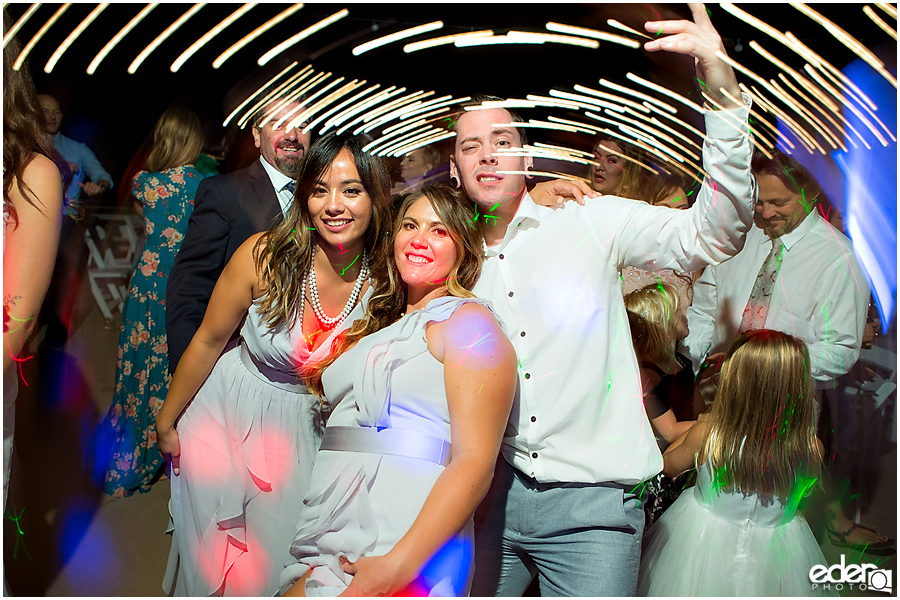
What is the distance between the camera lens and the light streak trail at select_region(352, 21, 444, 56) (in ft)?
3.94

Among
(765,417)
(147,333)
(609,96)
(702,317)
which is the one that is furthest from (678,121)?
(147,333)

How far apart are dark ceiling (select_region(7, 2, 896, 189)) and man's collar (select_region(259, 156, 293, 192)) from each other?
146 mm

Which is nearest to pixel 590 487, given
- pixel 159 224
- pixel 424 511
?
pixel 424 511

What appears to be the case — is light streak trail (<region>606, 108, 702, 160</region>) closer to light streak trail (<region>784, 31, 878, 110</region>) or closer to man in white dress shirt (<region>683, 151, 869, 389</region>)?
man in white dress shirt (<region>683, 151, 869, 389</region>)

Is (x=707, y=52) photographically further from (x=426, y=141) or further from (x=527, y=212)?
(x=426, y=141)

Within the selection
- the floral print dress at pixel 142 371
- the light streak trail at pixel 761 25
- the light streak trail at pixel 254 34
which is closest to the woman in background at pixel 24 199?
the light streak trail at pixel 254 34

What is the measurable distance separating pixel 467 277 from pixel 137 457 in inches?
55.4

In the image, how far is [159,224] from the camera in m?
1.62

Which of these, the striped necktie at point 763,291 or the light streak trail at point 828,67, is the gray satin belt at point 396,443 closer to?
the striped necktie at point 763,291

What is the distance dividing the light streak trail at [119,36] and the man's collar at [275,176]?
1.15 ft

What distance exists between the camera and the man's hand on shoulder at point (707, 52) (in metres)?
0.96

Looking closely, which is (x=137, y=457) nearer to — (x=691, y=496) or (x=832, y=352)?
(x=691, y=496)

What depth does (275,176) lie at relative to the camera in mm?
1389

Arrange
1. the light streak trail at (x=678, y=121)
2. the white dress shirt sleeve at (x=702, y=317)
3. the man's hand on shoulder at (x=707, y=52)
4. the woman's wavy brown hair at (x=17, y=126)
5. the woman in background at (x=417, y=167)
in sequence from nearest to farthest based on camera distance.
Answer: the man's hand on shoulder at (x=707, y=52)
the woman's wavy brown hair at (x=17, y=126)
the woman in background at (x=417, y=167)
the light streak trail at (x=678, y=121)
the white dress shirt sleeve at (x=702, y=317)
